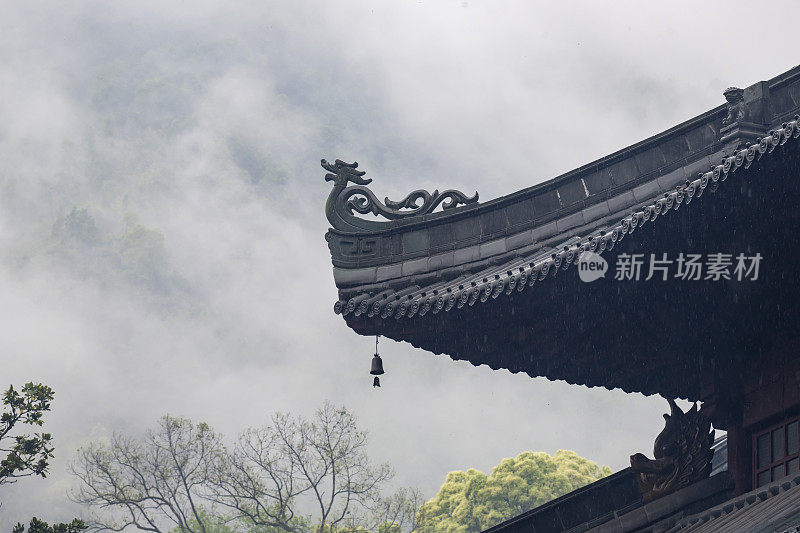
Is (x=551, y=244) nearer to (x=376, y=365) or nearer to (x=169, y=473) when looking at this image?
(x=376, y=365)

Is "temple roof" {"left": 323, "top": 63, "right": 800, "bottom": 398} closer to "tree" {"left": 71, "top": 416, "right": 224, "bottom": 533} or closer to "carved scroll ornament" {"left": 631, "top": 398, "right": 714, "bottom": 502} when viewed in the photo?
"carved scroll ornament" {"left": 631, "top": 398, "right": 714, "bottom": 502}

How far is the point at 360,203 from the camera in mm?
8727

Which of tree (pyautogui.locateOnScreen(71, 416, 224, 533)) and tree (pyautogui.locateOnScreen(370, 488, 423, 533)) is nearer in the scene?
tree (pyautogui.locateOnScreen(71, 416, 224, 533))

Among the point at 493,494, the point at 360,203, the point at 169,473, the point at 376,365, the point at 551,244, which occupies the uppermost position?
the point at 169,473

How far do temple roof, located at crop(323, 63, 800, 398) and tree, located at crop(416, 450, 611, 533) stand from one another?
1017 inches

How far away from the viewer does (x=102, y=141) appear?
81.1 meters

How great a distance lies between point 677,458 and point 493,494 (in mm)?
26758

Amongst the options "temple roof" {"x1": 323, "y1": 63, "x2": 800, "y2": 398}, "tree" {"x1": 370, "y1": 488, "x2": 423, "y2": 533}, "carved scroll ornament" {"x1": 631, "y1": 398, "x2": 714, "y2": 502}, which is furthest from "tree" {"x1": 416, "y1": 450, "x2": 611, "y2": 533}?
"carved scroll ornament" {"x1": 631, "y1": 398, "x2": 714, "y2": 502}

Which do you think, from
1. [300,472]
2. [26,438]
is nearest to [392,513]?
[300,472]

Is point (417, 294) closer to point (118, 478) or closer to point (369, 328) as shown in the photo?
point (369, 328)

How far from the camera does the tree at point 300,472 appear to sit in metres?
28.6

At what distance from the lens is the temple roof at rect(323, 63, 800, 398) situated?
6.69 meters

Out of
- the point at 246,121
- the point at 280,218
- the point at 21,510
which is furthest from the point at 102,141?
the point at 21,510

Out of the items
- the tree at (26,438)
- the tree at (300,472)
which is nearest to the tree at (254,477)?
the tree at (300,472)
